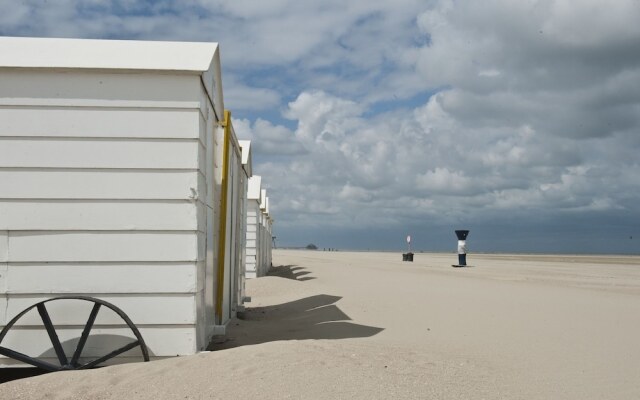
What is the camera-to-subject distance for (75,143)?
6188mm

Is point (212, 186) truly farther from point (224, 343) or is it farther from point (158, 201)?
point (224, 343)

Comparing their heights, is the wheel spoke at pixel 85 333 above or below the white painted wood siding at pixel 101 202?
below

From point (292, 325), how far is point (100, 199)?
460 centimetres

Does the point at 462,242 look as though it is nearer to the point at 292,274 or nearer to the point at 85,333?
the point at 292,274

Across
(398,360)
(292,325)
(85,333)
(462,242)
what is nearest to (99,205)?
(85,333)

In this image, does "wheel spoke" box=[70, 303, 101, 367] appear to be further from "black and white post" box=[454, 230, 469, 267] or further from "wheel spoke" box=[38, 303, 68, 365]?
"black and white post" box=[454, 230, 469, 267]

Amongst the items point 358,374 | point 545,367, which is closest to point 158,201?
point 358,374

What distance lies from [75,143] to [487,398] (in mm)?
4540

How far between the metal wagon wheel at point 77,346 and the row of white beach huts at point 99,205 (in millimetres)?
19

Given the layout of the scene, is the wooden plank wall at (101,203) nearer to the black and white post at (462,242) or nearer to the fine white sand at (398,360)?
the fine white sand at (398,360)

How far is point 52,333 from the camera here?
19.5ft

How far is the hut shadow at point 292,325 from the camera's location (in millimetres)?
8336

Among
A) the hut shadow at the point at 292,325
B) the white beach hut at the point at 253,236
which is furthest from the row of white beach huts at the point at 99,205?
the white beach hut at the point at 253,236

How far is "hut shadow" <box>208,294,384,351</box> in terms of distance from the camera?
834 centimetres
